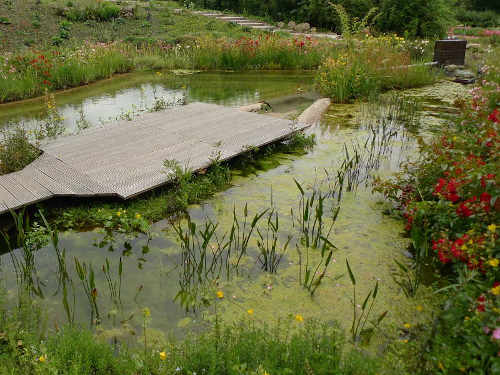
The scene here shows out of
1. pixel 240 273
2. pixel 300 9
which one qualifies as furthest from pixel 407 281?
pixel 300 9

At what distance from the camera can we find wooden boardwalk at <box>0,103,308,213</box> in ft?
13.2

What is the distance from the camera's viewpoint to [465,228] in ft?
10.4

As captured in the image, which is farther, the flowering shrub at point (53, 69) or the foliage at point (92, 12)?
the foliage at point (92, 12)

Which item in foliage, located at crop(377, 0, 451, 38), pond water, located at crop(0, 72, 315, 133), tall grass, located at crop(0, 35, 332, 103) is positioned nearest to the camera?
pond water, located at crop(0, 72, 315, 133)

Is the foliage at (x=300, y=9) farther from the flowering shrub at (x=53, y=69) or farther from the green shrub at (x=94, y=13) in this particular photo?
the flowering shrub at (x=53, y=69)

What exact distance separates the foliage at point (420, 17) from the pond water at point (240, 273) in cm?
964

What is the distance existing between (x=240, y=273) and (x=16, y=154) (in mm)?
2908

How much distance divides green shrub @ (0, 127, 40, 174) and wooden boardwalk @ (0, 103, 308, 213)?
17cm

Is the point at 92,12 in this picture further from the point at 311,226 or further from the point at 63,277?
the point at 63,277

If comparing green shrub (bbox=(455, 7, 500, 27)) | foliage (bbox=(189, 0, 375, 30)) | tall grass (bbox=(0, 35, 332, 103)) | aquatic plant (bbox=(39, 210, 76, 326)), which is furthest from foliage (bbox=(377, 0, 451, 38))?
aquatic plant (bbox=(39, 210, 76, 326))

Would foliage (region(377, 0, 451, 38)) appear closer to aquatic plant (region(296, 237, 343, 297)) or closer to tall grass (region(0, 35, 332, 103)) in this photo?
tall grass (region(0, 35, 332, 103))

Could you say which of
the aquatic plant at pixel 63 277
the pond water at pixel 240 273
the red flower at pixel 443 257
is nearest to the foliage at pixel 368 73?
the pond water at pixel 240 273

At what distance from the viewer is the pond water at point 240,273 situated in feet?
9.29

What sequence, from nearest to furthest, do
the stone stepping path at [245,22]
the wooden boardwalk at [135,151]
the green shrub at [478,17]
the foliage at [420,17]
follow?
1. the wooden boardwalk at [135,151]
2. the foliage at [420,17]
3. the stone stepping path at [245,22]
4. the green shrub at [478,17]
